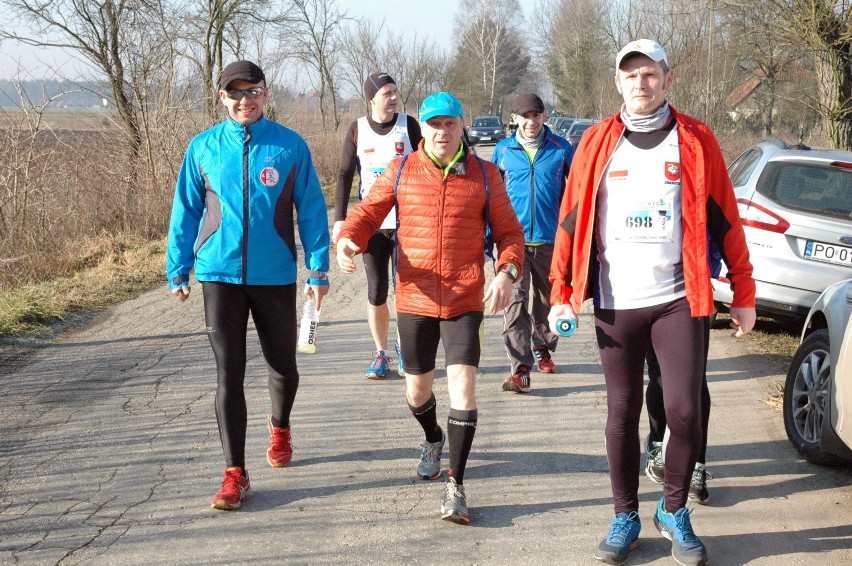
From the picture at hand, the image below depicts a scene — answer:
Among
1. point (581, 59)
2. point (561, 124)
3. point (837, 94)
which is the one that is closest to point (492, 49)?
point (581, 59)

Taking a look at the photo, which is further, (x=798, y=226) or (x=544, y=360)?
(x=798, y=226)

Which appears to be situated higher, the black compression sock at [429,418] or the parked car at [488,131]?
the parked car at [488,131]

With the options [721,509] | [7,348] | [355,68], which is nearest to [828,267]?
[721,509]

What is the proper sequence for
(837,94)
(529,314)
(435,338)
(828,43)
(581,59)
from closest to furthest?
(435,338) → (529,314) → (828,43) → (837,94) → (581,59)

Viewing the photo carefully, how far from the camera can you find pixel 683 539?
3.83m

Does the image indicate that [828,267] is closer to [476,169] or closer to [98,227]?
[476,169]

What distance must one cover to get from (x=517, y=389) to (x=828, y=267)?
2.72 meters

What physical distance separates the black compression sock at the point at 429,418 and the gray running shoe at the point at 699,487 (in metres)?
1.28

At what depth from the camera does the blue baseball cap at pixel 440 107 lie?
4.26m

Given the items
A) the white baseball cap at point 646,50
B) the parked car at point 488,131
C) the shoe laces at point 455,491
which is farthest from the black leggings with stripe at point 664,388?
the parked car at point 488,131

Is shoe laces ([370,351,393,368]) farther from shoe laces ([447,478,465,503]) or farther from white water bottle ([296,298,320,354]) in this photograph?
shoe laces ([447,478,465,503])

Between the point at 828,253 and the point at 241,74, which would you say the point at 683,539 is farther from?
the point at 828,253

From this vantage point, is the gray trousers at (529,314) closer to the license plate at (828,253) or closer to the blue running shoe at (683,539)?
the license plate at (828,253)

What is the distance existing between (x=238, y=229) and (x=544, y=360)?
3.26m
